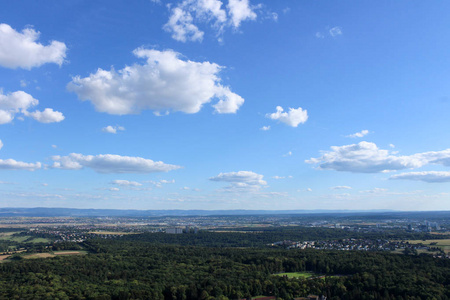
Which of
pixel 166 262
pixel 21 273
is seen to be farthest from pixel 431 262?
pixel 21 273

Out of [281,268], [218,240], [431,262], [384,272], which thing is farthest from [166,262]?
[218,240]

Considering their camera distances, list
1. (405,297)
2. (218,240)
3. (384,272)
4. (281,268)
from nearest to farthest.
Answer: (405,297)
(384,272)
(281,268)
(218,240)

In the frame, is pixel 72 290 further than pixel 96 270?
No

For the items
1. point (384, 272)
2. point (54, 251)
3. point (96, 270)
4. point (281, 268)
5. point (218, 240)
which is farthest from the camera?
point (218, 240)

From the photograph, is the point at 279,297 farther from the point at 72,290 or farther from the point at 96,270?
the point at 96,270

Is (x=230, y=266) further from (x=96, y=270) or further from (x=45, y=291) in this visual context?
(x=45, y=291)

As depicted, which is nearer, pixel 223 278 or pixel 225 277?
pixel 223 278
